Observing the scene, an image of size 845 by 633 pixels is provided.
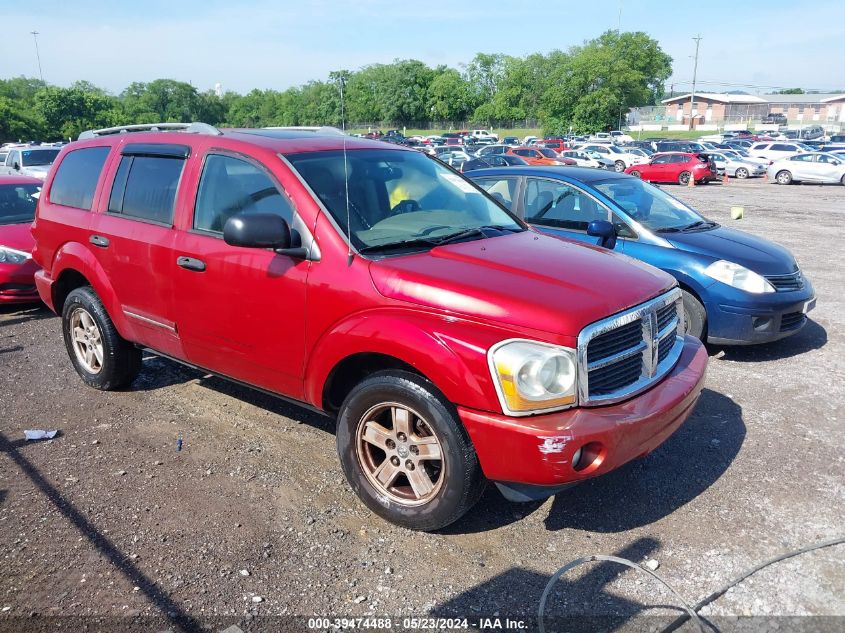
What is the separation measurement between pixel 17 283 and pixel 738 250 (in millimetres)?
7615

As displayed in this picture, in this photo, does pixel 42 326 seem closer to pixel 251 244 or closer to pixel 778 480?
pixel 251 244

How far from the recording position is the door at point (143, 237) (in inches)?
171

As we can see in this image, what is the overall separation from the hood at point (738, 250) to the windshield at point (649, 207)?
22cm

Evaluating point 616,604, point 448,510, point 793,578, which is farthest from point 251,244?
point 793,578

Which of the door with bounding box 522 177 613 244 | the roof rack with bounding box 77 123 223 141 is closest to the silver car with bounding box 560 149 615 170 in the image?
the door with bounding box 522 177 613 244

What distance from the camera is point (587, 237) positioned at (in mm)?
6348

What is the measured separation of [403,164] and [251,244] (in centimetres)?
131

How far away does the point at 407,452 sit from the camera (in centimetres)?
336

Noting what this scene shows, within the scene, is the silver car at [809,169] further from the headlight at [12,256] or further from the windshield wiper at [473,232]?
the headlight at [12,256]

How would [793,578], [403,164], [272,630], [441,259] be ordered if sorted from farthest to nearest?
[403,164] → [441,259] → [793,578] → [272,630]

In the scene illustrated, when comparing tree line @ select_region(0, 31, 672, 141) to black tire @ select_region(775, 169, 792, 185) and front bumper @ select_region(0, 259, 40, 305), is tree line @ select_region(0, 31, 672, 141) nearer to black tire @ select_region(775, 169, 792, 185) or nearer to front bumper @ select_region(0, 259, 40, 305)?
black tire @ select_region(775, 169, 792, 185)

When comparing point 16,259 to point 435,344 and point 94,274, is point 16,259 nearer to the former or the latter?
point 94,274

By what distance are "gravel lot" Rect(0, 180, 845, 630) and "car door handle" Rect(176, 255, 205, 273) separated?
1190mm

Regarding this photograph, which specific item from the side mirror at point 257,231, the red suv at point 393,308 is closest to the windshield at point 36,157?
the red suv at point 393,308
